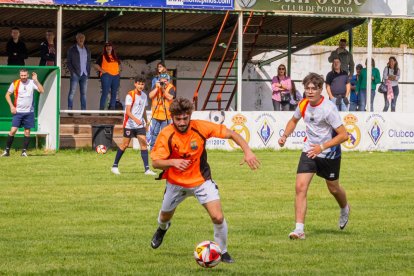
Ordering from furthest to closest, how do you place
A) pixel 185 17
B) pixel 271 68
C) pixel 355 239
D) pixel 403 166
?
pixel 271 68 → pixel 185 17 → pixel 403 166 → pixel 355 239

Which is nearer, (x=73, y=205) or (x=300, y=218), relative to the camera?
(x=300, y=218)

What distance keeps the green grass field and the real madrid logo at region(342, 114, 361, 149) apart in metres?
5.54

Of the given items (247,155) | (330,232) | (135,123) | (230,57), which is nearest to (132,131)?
(135,123)

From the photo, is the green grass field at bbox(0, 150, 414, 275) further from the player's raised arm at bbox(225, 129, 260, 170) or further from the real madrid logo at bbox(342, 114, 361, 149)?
the real madrid logo at bbox(342, 114, 361, 149)

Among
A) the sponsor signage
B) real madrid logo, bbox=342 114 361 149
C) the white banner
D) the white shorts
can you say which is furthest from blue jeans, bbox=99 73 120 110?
the white shorts

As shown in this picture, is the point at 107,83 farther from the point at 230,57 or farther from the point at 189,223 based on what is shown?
the point at 189,223

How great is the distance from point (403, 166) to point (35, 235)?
13.2m

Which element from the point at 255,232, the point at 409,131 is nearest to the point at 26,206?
the point at 255,232

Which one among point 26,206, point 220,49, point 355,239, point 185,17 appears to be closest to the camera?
point 355,239

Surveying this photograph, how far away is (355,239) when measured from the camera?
12203 mm

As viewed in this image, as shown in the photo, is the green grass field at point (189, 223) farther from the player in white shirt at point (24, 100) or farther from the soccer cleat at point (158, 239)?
the player in white shirt at point (24, 100)

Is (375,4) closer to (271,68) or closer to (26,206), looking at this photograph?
(271,68)

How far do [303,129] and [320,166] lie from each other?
16.4 m

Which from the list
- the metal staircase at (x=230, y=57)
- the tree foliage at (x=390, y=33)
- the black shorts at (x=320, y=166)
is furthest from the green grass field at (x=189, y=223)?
the tree foliage at (x=390, y=33)
